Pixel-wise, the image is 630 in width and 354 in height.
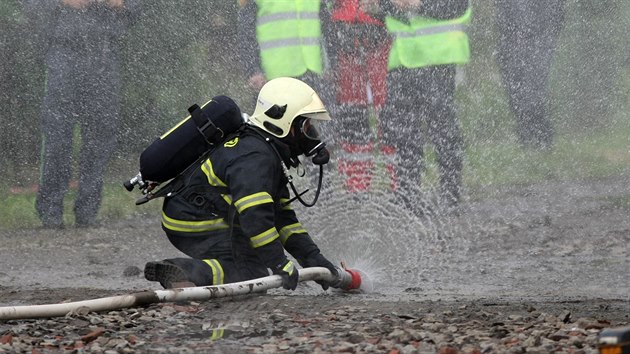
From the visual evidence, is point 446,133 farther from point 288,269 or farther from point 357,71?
point 288,269

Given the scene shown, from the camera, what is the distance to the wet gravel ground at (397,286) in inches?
199

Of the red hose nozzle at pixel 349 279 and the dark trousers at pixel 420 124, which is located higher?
the dark trousers at pixel 420 124

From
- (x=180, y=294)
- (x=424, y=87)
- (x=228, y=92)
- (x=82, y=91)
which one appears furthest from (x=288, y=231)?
(x=82, y=91)

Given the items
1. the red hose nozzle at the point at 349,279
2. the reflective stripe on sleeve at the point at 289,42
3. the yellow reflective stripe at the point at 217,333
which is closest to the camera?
the yellow reflective stripe at the point at 217,333

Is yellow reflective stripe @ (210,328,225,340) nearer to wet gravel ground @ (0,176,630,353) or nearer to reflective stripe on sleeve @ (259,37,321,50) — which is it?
wet gravel ground @ (0,176,630,353)

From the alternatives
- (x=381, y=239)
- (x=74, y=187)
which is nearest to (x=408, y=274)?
(x=381, y=239)

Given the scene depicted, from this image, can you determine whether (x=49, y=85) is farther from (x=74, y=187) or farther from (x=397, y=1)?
(x=397, y=1)

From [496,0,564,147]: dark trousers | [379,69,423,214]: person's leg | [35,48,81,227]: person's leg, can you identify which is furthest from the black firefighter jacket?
[496,0,564,147]: dark trousers

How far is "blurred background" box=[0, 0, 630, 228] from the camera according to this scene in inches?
392

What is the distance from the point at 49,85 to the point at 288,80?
406 centimetres

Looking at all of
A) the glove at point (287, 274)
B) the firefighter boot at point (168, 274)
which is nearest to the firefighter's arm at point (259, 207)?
the glove at point (287, 274)

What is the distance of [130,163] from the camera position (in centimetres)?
1036

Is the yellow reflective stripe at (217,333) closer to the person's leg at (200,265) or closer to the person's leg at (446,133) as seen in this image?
the person's leg at (200,265)

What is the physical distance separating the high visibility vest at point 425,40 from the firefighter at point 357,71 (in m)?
0.09
